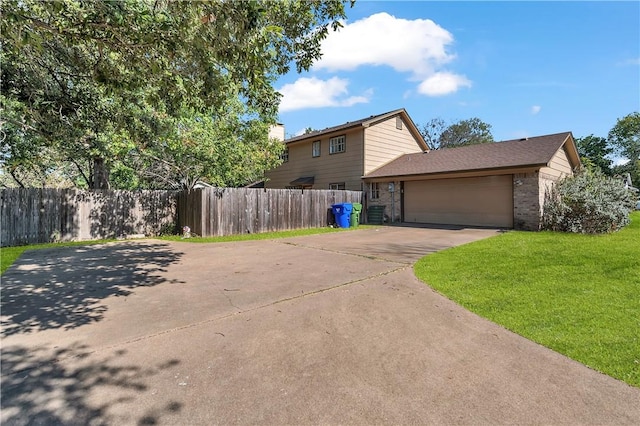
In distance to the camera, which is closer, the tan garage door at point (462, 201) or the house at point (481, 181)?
the house at point (481, 181)

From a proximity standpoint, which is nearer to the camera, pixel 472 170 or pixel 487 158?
pixel 472 170

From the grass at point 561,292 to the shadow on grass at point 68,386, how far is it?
144 inches

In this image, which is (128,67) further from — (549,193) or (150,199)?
(549,193)

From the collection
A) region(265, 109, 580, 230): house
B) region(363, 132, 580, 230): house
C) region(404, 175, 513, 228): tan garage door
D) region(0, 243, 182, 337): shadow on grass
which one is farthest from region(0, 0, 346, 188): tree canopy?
region(404, 175, 513, 228): tan garage door

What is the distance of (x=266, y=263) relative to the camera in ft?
23.8

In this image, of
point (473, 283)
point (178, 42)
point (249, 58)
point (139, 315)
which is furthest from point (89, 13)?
point (473, 283)

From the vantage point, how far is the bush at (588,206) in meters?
11.3

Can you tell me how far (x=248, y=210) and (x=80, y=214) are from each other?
5.85 m

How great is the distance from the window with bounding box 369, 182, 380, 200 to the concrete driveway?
1310cm

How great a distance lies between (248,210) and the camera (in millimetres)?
13109

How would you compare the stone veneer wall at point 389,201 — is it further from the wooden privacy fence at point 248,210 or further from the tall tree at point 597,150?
the tall tree at point 597,150

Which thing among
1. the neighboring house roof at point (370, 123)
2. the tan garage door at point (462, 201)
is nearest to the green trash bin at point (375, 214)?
the tan garage door at point (462, 201)

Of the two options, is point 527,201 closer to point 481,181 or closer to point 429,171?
point 481,181

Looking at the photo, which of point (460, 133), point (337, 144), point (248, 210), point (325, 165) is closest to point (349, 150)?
point (337, 144)
